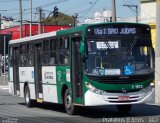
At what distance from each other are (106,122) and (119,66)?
199 centimetres

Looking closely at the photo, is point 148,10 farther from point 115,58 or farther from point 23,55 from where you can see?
point 115,58

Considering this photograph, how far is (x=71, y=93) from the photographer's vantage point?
18.0 m

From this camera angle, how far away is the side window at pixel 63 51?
18.5 metres

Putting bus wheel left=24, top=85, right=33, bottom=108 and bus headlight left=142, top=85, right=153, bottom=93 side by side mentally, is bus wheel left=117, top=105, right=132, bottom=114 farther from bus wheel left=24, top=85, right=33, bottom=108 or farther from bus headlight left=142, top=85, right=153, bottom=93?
bus wheel left=24, top=85, right=33, bottom=108

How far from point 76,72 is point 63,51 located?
1353mm

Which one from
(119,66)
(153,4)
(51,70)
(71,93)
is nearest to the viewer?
(119,66)

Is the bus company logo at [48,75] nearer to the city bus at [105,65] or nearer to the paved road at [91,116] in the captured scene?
the city bus at [105,65]

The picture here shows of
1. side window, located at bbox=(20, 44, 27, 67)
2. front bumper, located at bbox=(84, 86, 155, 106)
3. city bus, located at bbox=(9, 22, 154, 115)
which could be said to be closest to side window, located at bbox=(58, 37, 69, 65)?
city bus, located at bbox=(9, 22, 154, 115)

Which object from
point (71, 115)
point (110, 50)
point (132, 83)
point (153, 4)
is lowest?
point (71, 115)

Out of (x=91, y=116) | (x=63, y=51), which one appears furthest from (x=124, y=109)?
(x=63, y=51)

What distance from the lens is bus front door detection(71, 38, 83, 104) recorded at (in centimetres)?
1748

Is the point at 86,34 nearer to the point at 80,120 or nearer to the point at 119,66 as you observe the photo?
the point at 119,66

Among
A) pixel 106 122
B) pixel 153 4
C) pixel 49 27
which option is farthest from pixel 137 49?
pixel 49 27

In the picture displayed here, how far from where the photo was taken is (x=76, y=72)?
1772cm
